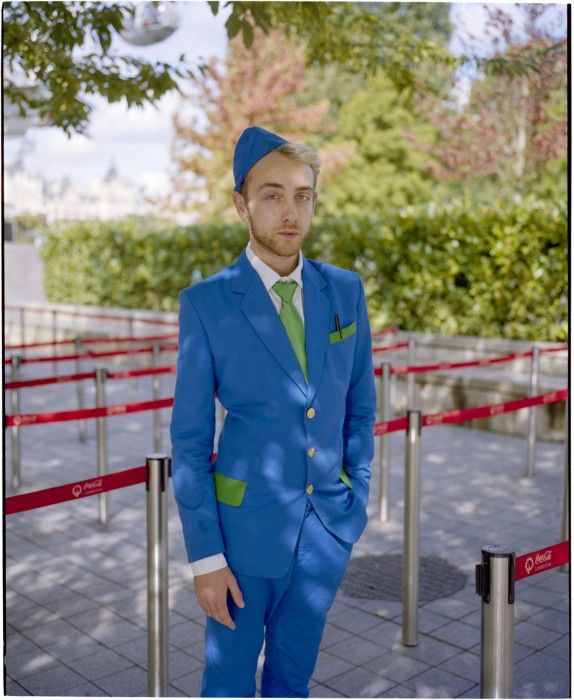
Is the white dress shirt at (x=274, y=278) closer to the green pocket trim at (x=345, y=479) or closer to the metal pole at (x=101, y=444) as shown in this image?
the green pocket trim at (x=345, y=479)

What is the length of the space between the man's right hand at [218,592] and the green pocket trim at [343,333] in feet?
2.39

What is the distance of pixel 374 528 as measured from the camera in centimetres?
623

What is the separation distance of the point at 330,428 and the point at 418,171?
84.4 feet

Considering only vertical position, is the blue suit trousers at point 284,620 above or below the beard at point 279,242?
below

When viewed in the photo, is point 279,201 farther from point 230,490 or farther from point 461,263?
point 461,263

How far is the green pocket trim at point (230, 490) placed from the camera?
2.51 m

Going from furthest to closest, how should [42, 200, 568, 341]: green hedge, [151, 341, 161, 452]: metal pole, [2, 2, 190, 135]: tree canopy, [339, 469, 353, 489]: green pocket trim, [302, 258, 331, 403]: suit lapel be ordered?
1. [42, 200, 568, 341]: green hedge
2. [151, 341, 161, 452]: metal pole
3. [2, 2, 190, 135]: tree canopy
4. [339, 469, 353, 489]: green pocket trim
5. [302, 258, 331, 403]: suit lapel

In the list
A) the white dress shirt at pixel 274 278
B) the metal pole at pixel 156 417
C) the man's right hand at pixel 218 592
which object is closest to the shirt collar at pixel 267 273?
the white dress shirt at pixel 274 278

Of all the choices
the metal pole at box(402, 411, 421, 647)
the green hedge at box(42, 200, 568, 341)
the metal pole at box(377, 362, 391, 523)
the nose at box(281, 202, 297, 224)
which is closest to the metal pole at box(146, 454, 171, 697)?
the nose at box(281, 202, 297, 224)

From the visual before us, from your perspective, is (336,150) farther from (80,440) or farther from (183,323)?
(183,323)

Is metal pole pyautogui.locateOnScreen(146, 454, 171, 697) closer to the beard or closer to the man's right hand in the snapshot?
the man's right hand

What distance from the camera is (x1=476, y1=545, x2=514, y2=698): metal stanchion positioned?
252 cm

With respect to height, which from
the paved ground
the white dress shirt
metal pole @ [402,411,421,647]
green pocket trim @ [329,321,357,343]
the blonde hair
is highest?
the blonde hair

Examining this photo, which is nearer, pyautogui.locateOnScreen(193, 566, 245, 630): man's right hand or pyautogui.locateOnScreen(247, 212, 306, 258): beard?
pyautogui.locateOnScreen(193, 566, 245, 630): man's right hand
